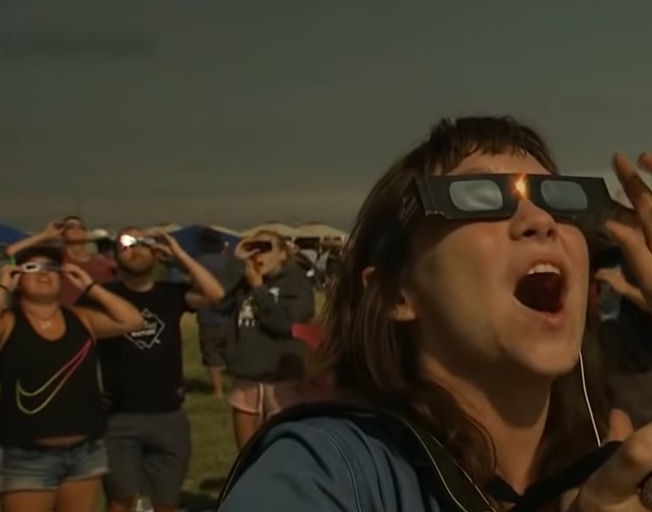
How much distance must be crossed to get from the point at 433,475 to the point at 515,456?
0.29 metres

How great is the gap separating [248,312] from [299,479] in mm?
6120

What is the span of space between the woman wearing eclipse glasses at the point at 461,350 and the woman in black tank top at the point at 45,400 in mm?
3947

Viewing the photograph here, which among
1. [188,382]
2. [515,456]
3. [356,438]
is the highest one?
[356,438]

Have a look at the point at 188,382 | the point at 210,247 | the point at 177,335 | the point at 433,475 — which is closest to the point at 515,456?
the point at 433,475

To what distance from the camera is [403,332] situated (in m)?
1.80

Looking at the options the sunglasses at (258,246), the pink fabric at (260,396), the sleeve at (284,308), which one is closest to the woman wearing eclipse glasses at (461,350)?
the pink fabric at (260,396)

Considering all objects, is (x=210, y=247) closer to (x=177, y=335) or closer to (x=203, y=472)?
(x=203, y=472)

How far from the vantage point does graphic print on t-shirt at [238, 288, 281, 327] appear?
7.45 meters

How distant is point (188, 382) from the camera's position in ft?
45.9

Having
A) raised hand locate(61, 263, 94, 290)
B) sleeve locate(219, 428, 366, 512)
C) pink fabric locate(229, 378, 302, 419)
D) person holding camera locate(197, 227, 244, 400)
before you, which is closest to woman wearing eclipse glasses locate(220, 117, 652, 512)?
sleeve locate(219, 428, 366, 512)

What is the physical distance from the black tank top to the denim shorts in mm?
62

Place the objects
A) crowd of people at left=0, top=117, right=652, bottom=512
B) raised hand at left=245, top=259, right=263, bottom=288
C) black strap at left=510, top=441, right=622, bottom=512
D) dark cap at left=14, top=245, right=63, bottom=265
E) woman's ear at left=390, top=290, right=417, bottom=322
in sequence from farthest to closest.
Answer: raised hand at left=245, top=259, right=263, bottom=288, dark cap at left=14, top=245, right=63, bottom=265, woman's ear at left=390, top=290, right=417, bottom=322, black strap at left=510, top=441, right=622, bottom=512, crowd of people at left=0, top=117, right=652, bottom=512

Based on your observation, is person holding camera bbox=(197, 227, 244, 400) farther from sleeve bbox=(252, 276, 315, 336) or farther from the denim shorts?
the denim shorts

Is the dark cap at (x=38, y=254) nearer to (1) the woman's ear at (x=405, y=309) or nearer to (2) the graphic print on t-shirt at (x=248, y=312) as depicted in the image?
(2) the graphic print on t-shirt at (x=248, y=312)
